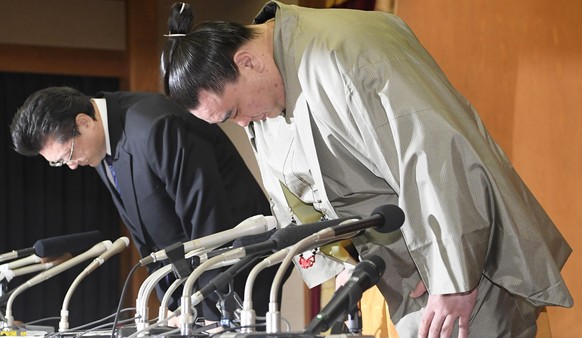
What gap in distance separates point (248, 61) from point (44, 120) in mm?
1062

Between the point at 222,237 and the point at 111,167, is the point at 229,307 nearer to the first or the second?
the point at 222,237

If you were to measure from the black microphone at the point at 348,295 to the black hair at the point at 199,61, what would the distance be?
611mm

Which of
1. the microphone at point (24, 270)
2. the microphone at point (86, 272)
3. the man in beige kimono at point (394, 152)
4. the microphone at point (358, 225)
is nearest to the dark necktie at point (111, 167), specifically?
the microphone at point (24, 270)

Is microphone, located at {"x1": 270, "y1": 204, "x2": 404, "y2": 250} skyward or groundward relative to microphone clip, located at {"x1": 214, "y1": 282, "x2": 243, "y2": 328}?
skyward

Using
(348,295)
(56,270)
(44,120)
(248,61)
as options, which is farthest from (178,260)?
(44,120)

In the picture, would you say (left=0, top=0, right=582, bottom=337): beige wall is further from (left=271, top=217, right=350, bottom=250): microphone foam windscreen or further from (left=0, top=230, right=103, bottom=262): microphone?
(left=271, top=217, right=350, bottom=250): microphone foam windscreen

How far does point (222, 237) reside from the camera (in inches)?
75.0

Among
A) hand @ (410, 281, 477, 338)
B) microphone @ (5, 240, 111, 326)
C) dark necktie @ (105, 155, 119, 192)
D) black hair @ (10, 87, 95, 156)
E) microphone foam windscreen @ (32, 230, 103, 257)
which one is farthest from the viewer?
dark necktie @ (105, 155, 119, 192)

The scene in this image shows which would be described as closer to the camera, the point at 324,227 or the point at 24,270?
the point at 324,227

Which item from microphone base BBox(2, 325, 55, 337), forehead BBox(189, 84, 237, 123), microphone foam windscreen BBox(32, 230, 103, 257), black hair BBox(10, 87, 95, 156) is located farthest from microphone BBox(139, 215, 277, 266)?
black hair BBox(10, 87, 95, 156)

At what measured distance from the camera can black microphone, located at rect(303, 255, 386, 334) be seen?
A: 132 centimetres

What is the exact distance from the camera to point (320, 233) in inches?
58.7

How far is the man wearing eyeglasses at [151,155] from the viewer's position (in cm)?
281

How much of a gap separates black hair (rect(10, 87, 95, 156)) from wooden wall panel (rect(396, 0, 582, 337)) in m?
1.51
